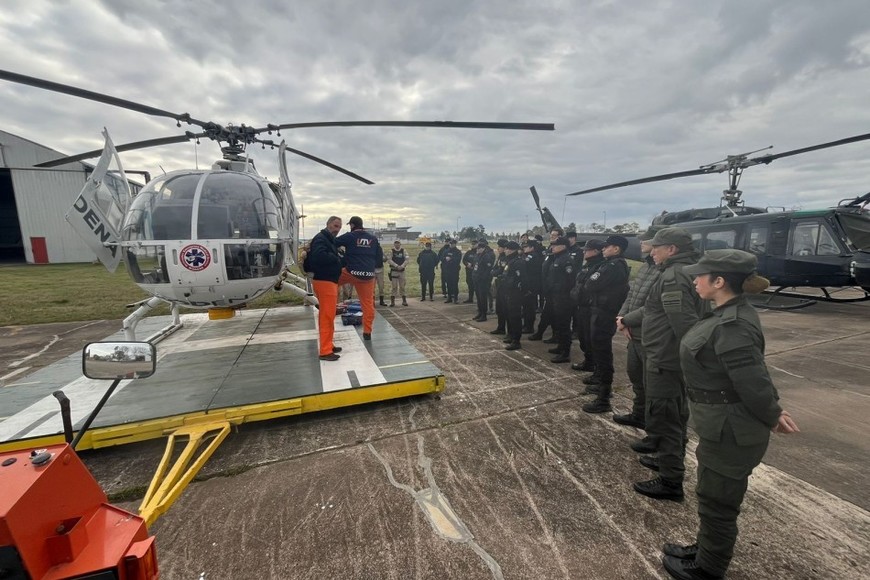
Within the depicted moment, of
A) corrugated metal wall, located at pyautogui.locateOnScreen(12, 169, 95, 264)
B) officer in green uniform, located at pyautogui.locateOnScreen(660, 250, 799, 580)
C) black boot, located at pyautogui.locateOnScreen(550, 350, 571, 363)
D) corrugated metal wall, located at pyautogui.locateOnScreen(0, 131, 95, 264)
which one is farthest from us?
corrugated metal wall, located at pyautogui.locateOnScreen(12, 169, 95, 264)

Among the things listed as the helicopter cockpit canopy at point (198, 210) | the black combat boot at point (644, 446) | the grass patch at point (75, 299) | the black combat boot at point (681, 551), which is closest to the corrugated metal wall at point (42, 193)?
the grass patch at point (75, 299)

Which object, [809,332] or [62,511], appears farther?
[809,332]

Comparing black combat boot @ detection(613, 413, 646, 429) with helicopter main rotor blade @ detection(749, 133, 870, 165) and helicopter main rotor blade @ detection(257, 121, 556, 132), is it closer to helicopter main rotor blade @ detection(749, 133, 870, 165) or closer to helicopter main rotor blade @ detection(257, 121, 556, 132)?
helicopter main rotor blade @ detection(257, 121, 556, 132)

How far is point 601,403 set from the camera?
3934mm

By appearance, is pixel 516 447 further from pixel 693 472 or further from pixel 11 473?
pixel 11 473

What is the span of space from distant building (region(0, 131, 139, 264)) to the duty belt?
35.2 metres

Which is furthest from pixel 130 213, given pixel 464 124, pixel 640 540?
pixel 640 540

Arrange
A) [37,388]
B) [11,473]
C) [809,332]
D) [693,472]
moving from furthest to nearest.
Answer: [809,332]
[37,388]
[693,472]
[11,473]

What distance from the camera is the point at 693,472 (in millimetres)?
2938

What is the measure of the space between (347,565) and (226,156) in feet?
19.2

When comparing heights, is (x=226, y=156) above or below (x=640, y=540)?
above

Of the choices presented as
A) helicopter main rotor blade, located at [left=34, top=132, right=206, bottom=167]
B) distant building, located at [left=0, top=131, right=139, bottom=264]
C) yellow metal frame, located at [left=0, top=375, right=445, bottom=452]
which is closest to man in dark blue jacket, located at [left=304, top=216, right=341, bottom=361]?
yellow metal frame, located at [left=0, top=375, right=445, bottom=452]

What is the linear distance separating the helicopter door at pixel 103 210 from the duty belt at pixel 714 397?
5.69 metres

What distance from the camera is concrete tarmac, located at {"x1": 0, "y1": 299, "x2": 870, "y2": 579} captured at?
2121 mm
